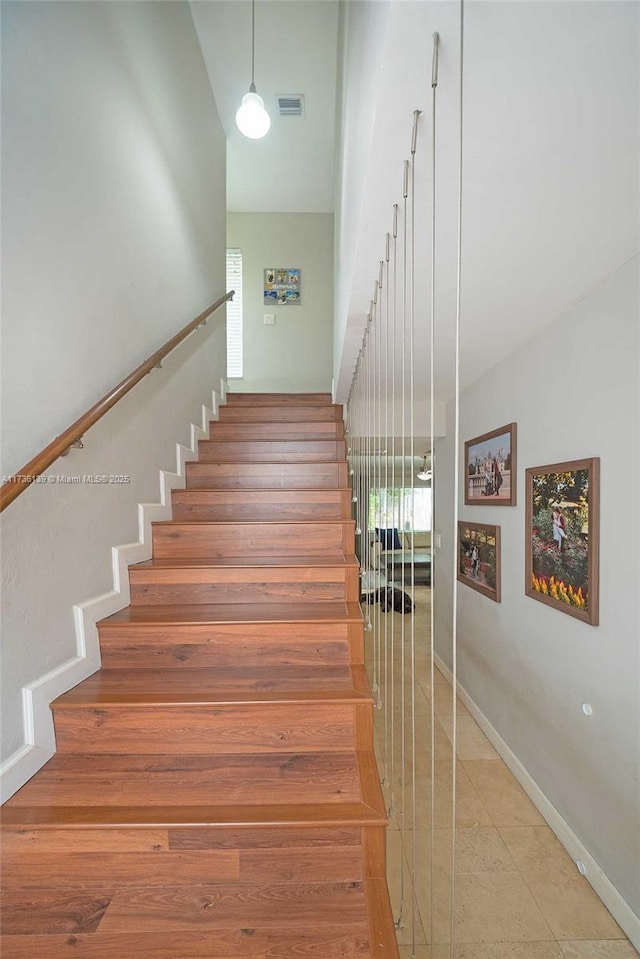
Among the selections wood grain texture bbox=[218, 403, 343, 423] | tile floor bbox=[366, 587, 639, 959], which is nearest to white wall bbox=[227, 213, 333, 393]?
wood grain texture bbox=[218, 403, 343, 423]

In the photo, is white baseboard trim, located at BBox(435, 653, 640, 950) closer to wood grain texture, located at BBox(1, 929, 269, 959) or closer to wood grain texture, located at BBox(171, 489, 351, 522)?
wood grain texture, located at BBox(1, 929, 269, 959)

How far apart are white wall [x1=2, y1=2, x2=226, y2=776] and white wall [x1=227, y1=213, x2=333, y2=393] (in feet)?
7.71

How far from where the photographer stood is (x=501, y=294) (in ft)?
5.98

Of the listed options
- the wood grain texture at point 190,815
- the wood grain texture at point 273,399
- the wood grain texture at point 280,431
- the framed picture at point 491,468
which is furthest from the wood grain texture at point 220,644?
the wood grain texture at point 273,399

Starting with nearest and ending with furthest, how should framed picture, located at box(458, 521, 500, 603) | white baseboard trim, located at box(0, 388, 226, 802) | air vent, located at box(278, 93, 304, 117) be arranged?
1. white baseboard trim, located at box(0, 388, 226, 802)
2. framed picture, located at box(458, 521, 500, 603)
3. air vent, located at box(278, 93, 304, 117)

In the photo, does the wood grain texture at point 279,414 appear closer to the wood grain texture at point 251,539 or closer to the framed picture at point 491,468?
the framed picture at point 491,468

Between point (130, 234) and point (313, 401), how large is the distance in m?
2.21

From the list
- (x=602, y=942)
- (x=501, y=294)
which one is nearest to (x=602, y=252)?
(x=501, y=294)

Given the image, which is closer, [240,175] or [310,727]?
[310,727]

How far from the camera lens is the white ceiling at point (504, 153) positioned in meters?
0.78

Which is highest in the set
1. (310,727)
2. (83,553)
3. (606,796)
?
(83,553)

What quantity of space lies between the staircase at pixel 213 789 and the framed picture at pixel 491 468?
110cm

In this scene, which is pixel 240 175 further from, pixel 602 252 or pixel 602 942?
pixel 602 942

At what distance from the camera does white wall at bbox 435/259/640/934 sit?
1.57 meters
